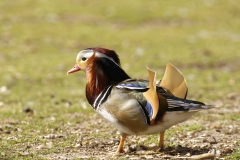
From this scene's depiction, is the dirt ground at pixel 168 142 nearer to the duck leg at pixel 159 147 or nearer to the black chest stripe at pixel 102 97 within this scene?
the duck leg at pixel 159 147

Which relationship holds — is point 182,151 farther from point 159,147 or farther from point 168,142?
point 168,142

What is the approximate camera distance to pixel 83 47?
2147 cm

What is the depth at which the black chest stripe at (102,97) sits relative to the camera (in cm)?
667

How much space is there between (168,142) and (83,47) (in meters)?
13.8

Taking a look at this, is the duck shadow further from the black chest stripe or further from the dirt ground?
the black chest stripe

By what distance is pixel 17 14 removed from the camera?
26984 millimetres

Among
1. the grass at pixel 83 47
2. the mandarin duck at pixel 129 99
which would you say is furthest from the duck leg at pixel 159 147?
the grass at pixel 83 47

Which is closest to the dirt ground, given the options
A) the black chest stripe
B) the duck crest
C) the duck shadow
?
the duck shadow

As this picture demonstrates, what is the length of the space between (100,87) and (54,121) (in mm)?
3489

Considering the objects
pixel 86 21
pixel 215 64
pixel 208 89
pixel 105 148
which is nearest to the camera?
pixel 105 148

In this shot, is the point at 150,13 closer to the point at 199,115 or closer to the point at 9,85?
the point at 9,85

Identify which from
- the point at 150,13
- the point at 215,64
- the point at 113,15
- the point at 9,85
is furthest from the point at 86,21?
the point at 9,85

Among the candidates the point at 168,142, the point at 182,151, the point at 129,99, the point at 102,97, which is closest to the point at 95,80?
the point at 102,97

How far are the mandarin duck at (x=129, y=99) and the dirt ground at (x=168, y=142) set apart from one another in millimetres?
378
